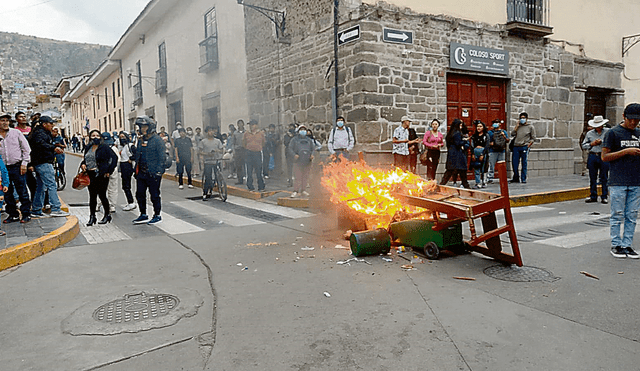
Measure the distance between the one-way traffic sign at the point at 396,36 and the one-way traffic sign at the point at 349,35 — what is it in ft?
2.23

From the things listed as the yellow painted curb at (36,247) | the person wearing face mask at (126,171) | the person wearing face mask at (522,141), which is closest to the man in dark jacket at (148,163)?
the yellow painted curb at (36,247)

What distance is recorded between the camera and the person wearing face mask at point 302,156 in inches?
431

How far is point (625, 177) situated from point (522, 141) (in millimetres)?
7805

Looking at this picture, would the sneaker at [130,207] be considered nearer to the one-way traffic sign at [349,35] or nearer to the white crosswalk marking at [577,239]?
the one-way traffic sign at [349,35]

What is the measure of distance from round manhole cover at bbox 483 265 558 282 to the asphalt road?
5 cm

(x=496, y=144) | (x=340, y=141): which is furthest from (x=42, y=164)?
(x=496, y=144)

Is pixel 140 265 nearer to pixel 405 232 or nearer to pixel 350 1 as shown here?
pixel 405 232

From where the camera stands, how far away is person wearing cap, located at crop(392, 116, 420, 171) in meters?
11.2

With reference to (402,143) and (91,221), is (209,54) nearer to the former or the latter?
(402,143)

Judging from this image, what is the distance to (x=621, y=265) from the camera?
491 centimetres

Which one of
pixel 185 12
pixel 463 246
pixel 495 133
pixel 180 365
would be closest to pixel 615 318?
pixel 463 246

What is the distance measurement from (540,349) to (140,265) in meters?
4.34

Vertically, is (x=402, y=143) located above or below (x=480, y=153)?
above

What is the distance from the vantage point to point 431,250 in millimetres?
5328
